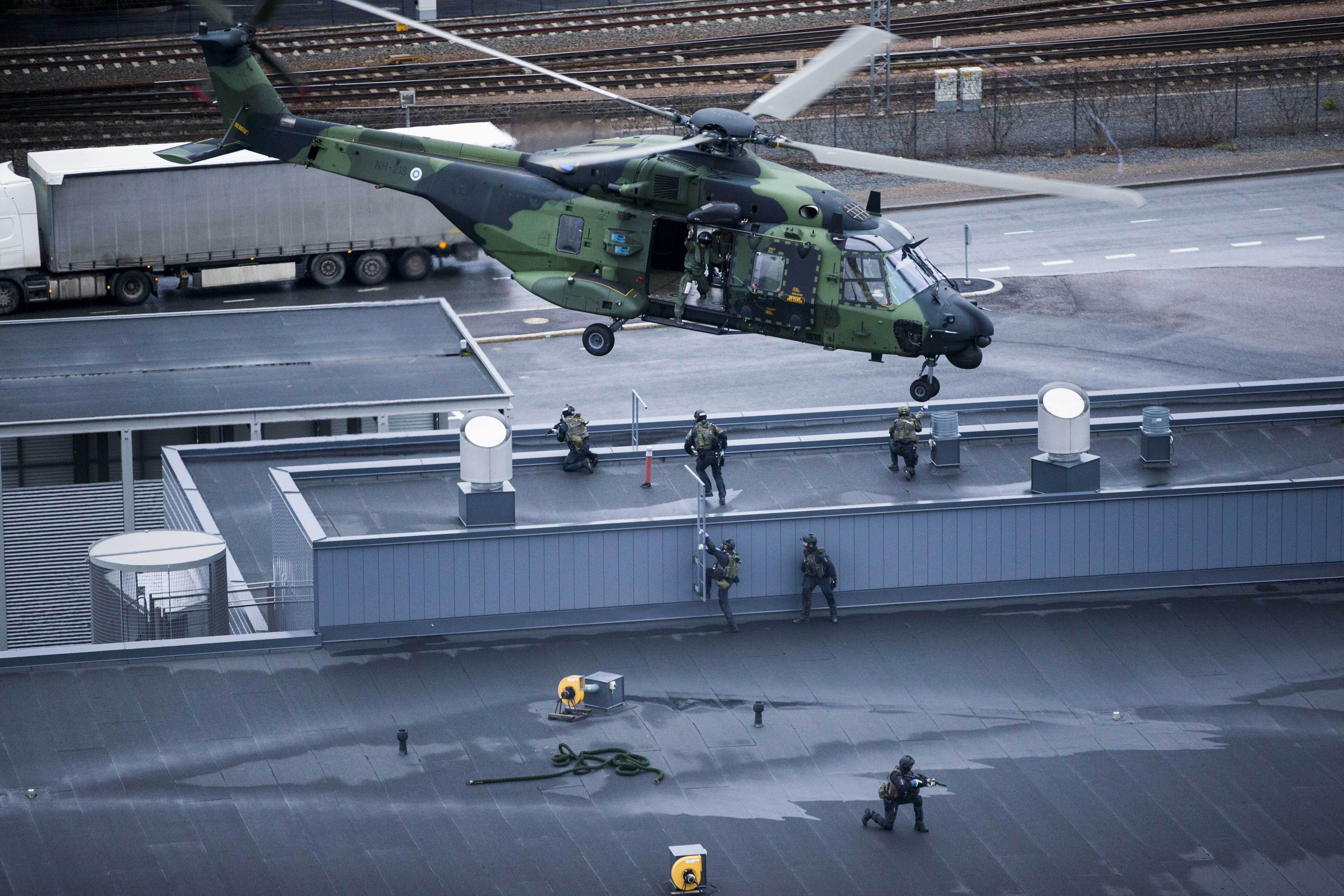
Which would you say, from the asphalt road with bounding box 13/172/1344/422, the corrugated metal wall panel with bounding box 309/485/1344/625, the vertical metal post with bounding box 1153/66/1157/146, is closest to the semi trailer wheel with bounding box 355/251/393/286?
the asphalt road with bounding box 13/172/1344/422

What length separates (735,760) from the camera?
2638 cm

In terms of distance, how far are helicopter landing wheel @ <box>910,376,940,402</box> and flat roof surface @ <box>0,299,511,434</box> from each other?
1090cm

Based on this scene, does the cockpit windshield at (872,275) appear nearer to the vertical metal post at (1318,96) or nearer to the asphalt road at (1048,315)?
the asphalt road at (1048,315)

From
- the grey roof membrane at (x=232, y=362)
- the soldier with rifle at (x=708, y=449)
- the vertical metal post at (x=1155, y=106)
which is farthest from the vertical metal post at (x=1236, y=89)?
the soldier with rifle at (x=708, y=449)

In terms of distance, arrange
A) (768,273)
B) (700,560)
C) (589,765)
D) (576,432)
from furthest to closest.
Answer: (768,273), (576,432), (700,560), (589,765)

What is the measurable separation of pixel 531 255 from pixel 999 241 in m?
34.1

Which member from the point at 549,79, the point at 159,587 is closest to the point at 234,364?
the point at 159,587

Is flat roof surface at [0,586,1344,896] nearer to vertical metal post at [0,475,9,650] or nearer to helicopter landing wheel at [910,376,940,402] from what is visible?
helicopter landing wheel at [910,376,940,402]

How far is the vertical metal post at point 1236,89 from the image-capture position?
7538 centimetres

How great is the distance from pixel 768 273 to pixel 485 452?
7.15 metres

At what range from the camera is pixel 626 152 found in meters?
30.5

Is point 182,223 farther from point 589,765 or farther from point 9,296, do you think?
point 589,765

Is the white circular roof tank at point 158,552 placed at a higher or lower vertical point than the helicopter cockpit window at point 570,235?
lower

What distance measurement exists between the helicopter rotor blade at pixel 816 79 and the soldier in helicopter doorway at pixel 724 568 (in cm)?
670
